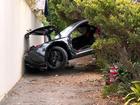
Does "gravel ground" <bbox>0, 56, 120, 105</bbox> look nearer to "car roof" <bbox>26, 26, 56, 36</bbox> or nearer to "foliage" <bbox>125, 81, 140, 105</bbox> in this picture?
"foliage" <bbox>125, 81, 140, 105</bbox>

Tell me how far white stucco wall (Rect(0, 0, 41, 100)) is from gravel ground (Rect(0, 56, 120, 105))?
1.00 feet

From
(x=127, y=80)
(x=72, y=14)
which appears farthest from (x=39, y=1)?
(x=127, y=80)

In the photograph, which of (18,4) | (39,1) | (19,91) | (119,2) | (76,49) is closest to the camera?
(119,2)

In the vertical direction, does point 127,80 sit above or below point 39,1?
below

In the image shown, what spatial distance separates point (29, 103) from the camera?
34.1 feet

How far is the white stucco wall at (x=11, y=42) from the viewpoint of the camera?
36.0ft

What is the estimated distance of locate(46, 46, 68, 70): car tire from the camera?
1603 cm

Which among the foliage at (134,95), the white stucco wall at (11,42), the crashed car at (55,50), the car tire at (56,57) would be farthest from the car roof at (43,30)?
the foliage at (134,95)

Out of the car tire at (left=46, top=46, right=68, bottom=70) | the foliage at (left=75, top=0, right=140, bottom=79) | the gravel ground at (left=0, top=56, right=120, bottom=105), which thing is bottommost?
the gravel ground at (left=0, top=56, right=120, bottom=105)

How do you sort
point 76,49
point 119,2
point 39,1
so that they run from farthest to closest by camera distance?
point 39,1 < point 76,49 < point 119,2

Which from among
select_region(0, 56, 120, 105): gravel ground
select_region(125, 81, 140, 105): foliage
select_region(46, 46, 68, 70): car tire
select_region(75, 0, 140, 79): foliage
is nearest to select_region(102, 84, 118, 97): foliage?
select_region(0, 56, 120, 105): gravel ground

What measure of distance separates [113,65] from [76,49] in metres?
6.07

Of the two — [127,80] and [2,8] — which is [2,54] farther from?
[127,80]

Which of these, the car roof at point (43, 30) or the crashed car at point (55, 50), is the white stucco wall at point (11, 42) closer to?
the crashed car at point (55, 50)
